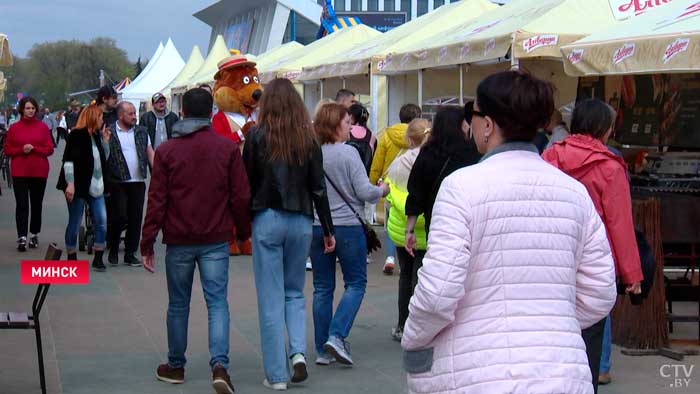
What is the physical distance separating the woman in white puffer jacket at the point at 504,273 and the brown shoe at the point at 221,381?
3.46 m

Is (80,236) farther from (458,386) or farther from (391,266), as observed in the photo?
(458,386)

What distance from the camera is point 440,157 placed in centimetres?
716

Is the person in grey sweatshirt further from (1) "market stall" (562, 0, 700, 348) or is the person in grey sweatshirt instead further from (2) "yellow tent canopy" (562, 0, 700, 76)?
(2) "yellow tent canopy" (562, 0, 700, 76)

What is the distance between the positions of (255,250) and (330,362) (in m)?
1.26

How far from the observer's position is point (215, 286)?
6.69 meters

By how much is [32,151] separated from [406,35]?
6.46 metres

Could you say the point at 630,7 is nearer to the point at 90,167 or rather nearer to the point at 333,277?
the point at 333,277

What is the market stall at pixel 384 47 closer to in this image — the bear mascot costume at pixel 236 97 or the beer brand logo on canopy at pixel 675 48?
the bear mascot costume at pixel 236 97

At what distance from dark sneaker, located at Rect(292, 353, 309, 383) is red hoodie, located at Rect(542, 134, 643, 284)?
203 cm

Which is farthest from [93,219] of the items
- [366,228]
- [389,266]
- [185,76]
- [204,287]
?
[185,76]

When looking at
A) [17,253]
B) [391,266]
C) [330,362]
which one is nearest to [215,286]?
[330,362]

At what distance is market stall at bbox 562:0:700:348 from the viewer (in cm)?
806

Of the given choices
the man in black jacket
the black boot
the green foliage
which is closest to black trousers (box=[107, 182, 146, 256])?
the black boot

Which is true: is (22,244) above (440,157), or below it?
below
